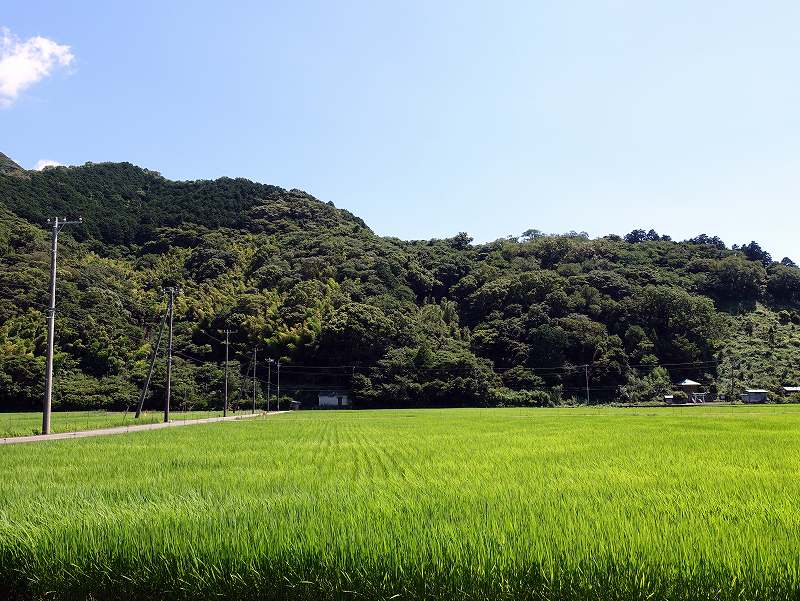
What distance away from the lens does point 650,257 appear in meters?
94.2

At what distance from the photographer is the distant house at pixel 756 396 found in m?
59.2

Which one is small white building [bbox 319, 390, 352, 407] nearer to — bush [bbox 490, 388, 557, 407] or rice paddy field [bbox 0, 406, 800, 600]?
bush [bbox 490, 388, 557, 407]

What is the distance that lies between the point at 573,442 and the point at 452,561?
12.0m

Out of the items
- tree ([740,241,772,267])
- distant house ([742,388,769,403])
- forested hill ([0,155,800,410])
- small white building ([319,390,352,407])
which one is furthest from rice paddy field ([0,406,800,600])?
tree ([740,241,772,267])

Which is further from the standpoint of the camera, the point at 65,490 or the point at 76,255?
the point at 76,255

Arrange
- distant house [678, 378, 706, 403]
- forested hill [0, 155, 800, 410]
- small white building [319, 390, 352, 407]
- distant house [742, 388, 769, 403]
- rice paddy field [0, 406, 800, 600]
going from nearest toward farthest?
rice paddy field [0, 406, 800, 600], forested hill [0, 155, 800, 410], distant house [742, 388, 769, 403], distant house [678, 378, 706, 403], small white building [319, 390, 352, 407]

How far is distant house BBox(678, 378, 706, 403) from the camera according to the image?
63375 millimetres

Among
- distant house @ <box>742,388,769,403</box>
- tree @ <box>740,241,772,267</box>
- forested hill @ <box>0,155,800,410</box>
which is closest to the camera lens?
forested hill @ <box>0,155,800,410</box>

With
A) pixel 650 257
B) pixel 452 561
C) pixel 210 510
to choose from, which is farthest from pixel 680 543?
pixel 650 257

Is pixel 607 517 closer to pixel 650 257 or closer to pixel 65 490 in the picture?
pixel 65 490

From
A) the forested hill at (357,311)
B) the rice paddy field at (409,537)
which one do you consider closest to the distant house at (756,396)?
the forested hill at (357,311)

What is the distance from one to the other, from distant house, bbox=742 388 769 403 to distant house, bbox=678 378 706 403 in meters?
4.29

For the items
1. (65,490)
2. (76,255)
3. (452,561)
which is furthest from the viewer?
(76,255)

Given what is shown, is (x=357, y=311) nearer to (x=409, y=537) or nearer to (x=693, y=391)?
(x=693, y=391)
